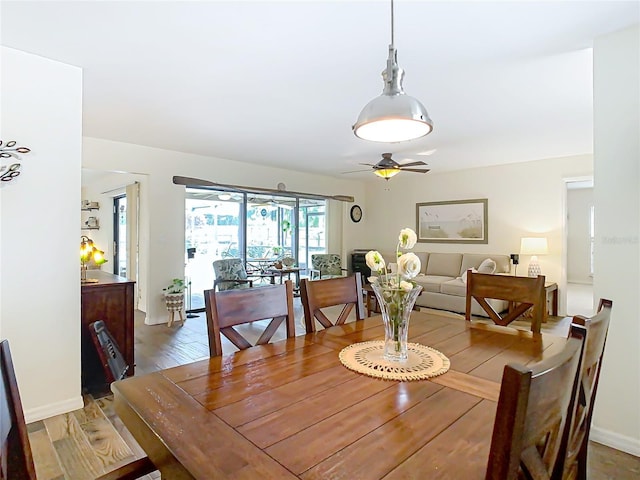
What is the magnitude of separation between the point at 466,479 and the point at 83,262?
330 centimetres

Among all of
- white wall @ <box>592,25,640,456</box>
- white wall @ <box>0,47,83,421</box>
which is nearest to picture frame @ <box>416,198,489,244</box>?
white wall @ <box>592,25,640,456</box>

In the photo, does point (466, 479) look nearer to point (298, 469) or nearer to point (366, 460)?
point (366, 460)

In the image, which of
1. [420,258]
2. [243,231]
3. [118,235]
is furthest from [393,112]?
[118,235]

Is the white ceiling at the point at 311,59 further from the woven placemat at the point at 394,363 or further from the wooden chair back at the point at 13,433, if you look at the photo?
the wooden chair back at the point at 13,433

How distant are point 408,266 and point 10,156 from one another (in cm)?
255

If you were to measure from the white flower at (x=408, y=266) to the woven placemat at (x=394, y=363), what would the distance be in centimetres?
35

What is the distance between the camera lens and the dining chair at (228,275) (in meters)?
5.43

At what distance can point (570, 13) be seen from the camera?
1.93m

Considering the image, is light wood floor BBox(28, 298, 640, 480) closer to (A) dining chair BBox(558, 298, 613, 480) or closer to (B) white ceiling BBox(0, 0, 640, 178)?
(A) dining chair BBox(558, 298, 613, 480)

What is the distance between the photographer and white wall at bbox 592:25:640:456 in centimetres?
204

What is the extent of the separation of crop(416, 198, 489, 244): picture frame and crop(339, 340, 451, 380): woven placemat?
5447 millimetres

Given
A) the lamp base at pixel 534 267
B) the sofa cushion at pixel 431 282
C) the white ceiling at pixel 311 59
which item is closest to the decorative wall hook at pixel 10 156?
the white ceiling at pixel 311 59

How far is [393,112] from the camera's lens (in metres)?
1.45

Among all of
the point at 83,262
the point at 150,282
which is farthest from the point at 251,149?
the point at 83,262
